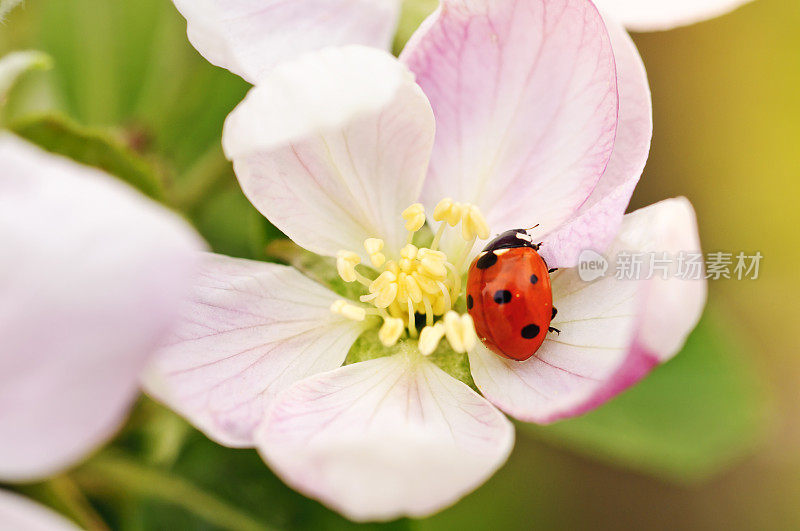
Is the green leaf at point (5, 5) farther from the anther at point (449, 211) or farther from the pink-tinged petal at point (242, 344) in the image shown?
the anther at point (449, 211)

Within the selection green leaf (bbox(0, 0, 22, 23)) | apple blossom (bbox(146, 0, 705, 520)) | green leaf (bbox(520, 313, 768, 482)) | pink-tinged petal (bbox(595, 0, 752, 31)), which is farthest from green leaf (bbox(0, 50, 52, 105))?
green leaf (bbox(520, 313, 768, 482))

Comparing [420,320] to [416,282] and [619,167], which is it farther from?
[619,167]

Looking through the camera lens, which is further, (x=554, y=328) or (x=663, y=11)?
(x=663, y=11)

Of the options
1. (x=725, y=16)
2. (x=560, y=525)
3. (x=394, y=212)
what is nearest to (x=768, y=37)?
(x=725, y=16)

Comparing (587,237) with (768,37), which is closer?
(587,237)

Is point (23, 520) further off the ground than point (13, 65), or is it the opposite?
point (13, 65)

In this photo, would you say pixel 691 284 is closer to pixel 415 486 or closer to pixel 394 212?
pixel 415 486

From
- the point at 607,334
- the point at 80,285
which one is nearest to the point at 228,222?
the point at 607,334
